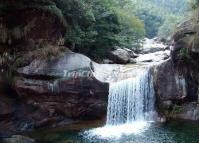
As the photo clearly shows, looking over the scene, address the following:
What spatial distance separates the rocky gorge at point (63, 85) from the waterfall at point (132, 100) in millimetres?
397

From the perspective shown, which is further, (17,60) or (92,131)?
(17,60)

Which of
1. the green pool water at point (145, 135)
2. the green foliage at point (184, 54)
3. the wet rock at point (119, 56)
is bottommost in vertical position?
the green pool water at point (145, 135)

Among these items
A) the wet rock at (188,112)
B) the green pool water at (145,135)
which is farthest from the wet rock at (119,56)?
the green pool water at (145,135)

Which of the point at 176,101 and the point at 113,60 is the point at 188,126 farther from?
the point at 113,60

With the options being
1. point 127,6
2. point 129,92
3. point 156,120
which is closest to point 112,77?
point 129,92

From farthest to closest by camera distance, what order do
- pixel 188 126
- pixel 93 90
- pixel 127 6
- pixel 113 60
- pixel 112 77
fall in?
pixel 127 6
pixel 113 60
pixel 112 77
pixel 93 90
pixel 188 126

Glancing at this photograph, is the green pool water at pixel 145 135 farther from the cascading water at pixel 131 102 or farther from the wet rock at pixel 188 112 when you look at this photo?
the cascading water at pixel 131 102

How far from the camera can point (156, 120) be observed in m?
20.5

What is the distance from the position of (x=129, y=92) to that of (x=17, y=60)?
680 cm

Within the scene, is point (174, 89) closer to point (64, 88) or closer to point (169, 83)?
point (169, 83)

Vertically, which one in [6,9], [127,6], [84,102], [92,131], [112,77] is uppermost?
[127,6]

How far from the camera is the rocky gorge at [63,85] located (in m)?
20.3

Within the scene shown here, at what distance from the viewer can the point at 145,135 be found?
1766 centimetres

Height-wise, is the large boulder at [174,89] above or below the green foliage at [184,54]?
below
